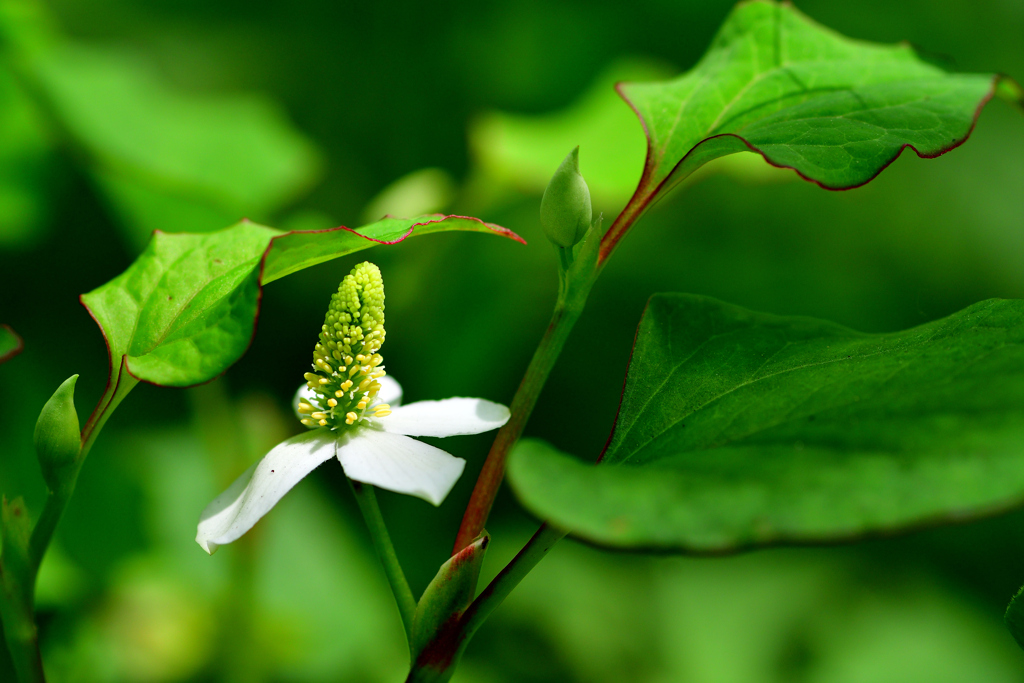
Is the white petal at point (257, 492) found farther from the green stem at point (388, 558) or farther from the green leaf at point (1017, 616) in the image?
the green leaf at point (1017, 616)

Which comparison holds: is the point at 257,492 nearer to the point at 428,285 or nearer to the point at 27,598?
the point at 27,598

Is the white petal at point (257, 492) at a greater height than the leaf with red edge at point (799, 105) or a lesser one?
lesser

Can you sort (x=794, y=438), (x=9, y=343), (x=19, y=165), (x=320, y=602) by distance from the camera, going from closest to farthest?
(x=794, y=438) < (x=9, y=343) < (x=19, y=165) < (x=320, y=602)

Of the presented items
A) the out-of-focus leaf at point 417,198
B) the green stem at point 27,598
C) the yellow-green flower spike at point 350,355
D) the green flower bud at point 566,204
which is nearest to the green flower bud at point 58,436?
the green stem at point 27,598

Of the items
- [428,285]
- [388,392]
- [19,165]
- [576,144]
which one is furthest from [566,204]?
[19,165]

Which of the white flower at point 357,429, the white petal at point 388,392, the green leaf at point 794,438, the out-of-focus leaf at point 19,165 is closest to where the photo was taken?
the green leaf at point 794,438
